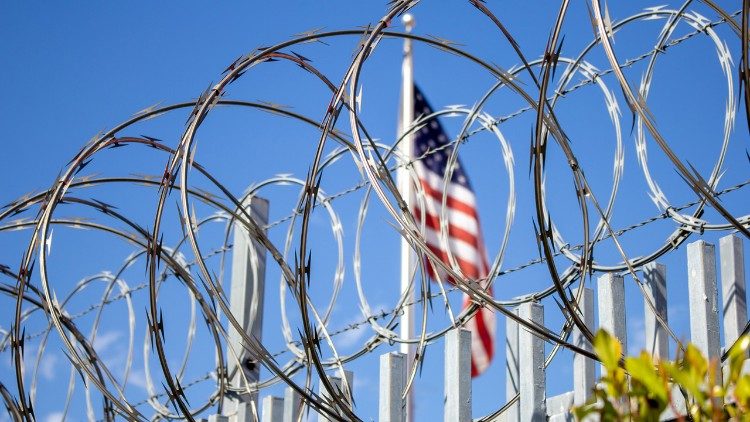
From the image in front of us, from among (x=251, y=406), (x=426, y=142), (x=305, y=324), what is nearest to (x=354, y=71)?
(x=305, y=324)

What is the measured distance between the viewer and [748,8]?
5.13 meters

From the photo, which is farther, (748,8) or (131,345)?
(131,345)

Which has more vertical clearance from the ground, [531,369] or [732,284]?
[732,284]

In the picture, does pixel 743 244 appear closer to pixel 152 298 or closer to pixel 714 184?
pixel 714 184

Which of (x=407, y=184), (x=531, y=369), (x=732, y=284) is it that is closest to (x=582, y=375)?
(x=531, y=369)

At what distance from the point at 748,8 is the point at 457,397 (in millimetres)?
3061

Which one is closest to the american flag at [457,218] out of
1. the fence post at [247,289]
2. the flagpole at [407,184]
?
the flagpole at [407,184]

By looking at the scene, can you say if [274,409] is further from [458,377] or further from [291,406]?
[458,377]

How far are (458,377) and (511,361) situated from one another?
0.33 m

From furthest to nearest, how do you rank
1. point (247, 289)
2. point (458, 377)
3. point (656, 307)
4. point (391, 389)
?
point (247, 289) < point (391, 389) < point (458, 377) < point (656, 307)

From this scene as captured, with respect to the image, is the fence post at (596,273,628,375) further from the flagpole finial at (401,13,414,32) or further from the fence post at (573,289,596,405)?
the flagpole finial at (401,13,414,32)

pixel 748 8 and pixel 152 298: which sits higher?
pixel 748 8

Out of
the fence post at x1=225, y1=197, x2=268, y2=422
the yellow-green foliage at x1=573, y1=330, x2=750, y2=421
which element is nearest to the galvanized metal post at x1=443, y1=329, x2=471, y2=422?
the fence post at x1=225, y1=197, x2=268, y2=422

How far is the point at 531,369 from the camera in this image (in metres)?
7.04
